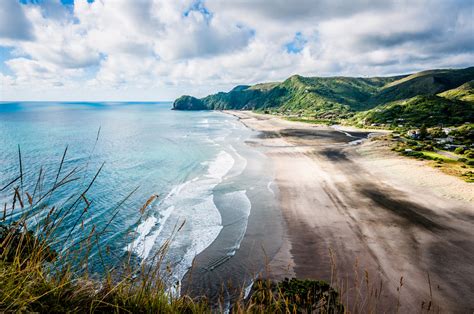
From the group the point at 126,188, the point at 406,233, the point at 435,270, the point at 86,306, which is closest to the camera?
the point at 86,306

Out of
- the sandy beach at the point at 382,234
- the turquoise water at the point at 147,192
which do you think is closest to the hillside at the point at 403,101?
the sandy beach at the point at 382,234

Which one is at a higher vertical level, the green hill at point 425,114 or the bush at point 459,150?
the green hill at point 425,114

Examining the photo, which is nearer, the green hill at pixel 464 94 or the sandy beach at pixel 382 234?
the sandy beach at pixel 382 234

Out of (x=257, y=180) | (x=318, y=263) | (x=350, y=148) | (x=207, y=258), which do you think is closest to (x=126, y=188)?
(x=257, y=180)

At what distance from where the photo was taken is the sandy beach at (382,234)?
36.7 ft

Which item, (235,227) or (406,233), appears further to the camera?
(235,227)

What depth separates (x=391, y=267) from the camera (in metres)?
13.0

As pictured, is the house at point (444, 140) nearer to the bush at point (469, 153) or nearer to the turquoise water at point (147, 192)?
the bush at point (469, 153)

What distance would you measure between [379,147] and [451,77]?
7113 inches

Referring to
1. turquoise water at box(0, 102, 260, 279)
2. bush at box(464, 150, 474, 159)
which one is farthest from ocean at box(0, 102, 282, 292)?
bush at box(464, 150, 474, 159)

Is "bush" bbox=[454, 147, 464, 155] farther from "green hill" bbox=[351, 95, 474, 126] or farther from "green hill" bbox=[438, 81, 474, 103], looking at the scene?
"green hill" bbox=[438, 81, 474, 103]

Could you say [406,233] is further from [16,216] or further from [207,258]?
[16,216]

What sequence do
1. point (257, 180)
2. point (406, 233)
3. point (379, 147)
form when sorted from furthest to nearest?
1. point (379, 147)
2. point (257, 180)
3. point (406, 233)

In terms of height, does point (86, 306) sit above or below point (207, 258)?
above
